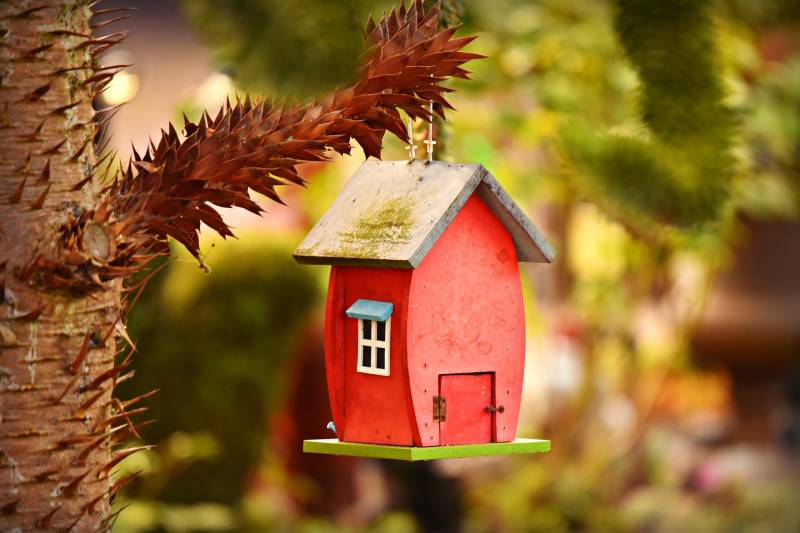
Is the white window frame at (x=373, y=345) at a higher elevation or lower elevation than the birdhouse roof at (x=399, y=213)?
lower

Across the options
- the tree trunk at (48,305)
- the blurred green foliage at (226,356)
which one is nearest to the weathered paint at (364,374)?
the tree trunk at (48,305)

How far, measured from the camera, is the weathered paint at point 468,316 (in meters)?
1.63

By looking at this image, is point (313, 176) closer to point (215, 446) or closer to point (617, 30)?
point (215, 446)

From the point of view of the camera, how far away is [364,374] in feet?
5.54

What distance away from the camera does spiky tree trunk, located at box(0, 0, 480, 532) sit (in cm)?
117

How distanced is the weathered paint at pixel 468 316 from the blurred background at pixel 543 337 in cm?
119

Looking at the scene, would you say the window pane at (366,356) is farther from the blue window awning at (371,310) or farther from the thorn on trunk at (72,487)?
the thorn on trunk at (72,487)

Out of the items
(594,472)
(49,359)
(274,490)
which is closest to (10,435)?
(49,359)

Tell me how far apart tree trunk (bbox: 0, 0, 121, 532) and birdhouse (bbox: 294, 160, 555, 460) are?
44 cm

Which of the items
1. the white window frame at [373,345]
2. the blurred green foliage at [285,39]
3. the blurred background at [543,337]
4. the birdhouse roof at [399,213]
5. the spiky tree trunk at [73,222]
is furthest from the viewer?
the blurred background at [543,337]

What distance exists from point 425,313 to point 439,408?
0.14m

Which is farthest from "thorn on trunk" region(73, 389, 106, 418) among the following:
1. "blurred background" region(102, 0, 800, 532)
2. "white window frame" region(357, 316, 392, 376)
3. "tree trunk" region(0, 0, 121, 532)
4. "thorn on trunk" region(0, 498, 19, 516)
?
"blurred background" region(102, 0, 800, 532)

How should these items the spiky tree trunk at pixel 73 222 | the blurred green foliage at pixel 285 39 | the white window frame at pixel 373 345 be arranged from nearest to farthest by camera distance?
the blurred green foliage at pixel 285 39 → the spiky tree trunk at pixel 73 222 → the white window frame at pixel 373 345

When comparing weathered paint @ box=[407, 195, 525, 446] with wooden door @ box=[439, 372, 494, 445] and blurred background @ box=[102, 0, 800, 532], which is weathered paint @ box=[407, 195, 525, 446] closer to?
wooden door @ box=[439, 372, 494, 445]
